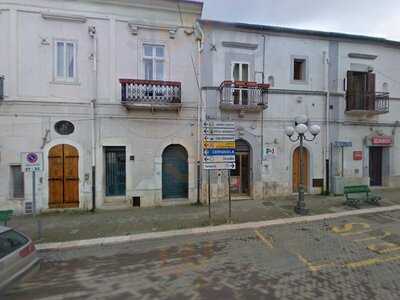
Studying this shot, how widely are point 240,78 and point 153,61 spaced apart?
421cm

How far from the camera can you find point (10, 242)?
514cm

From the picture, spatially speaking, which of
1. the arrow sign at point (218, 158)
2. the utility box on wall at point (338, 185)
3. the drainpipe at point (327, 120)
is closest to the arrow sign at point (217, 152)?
the arrow sign at point (218, 158)

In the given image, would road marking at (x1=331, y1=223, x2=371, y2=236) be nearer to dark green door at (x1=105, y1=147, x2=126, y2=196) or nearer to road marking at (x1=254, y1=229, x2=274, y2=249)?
road marking at (x1=254, y1=229, x2=274, y2=249)

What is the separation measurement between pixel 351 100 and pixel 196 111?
8.28 meters

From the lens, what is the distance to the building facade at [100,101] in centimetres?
1204

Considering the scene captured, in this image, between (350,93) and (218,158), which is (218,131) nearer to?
(218,158)

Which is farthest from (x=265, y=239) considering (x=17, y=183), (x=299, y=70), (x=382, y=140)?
(x=382, y=140)

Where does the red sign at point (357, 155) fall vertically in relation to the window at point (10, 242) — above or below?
above

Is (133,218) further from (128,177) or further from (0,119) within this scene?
(0,119)

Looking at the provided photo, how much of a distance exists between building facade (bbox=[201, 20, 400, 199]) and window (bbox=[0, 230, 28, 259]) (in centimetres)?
919

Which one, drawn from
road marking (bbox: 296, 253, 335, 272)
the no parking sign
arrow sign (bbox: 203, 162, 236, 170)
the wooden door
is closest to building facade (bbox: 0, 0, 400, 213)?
the wooden door

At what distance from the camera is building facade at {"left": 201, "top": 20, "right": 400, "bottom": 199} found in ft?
44.9

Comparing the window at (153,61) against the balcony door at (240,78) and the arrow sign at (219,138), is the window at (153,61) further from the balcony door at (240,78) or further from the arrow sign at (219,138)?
the arrow sign at (219,138)

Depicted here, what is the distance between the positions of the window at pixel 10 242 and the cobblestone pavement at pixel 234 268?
2.20ft
